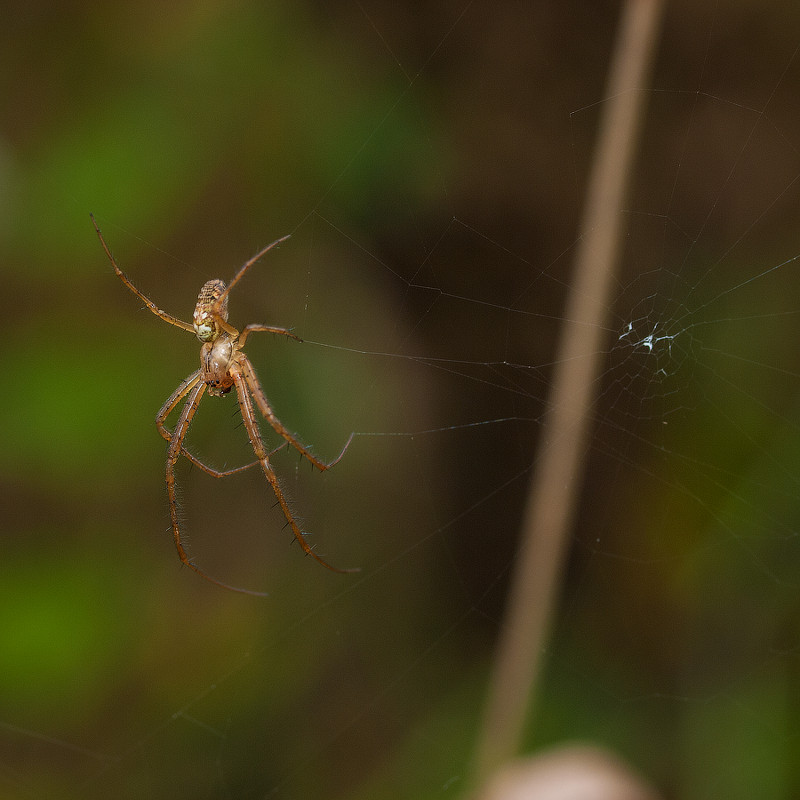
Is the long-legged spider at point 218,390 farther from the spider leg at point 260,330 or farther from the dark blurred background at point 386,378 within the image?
the dark blurred background at point 386,378

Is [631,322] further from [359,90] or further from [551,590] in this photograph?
[359,90]

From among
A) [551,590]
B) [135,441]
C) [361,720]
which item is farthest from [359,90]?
[361,720]

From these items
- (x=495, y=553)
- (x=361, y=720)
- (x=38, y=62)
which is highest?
(x=38, y=62)

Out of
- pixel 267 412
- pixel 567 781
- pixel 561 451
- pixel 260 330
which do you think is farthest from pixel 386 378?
pixel 567 781

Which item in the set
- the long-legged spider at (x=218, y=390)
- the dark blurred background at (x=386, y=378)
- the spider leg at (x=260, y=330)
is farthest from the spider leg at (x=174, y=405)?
the spider leg at (x=260, y=330)

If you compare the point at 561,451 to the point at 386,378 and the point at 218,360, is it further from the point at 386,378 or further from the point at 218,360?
the point at 218,360

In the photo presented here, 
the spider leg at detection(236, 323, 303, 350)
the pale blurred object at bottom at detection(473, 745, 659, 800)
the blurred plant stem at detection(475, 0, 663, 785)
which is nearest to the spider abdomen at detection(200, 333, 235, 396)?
the spider leg at detection(236, 323, 303, 350)

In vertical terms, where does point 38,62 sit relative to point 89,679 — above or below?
above

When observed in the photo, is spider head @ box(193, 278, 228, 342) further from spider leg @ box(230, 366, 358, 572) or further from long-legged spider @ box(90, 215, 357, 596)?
spider leg @ box(230, 366, 358, 572)
